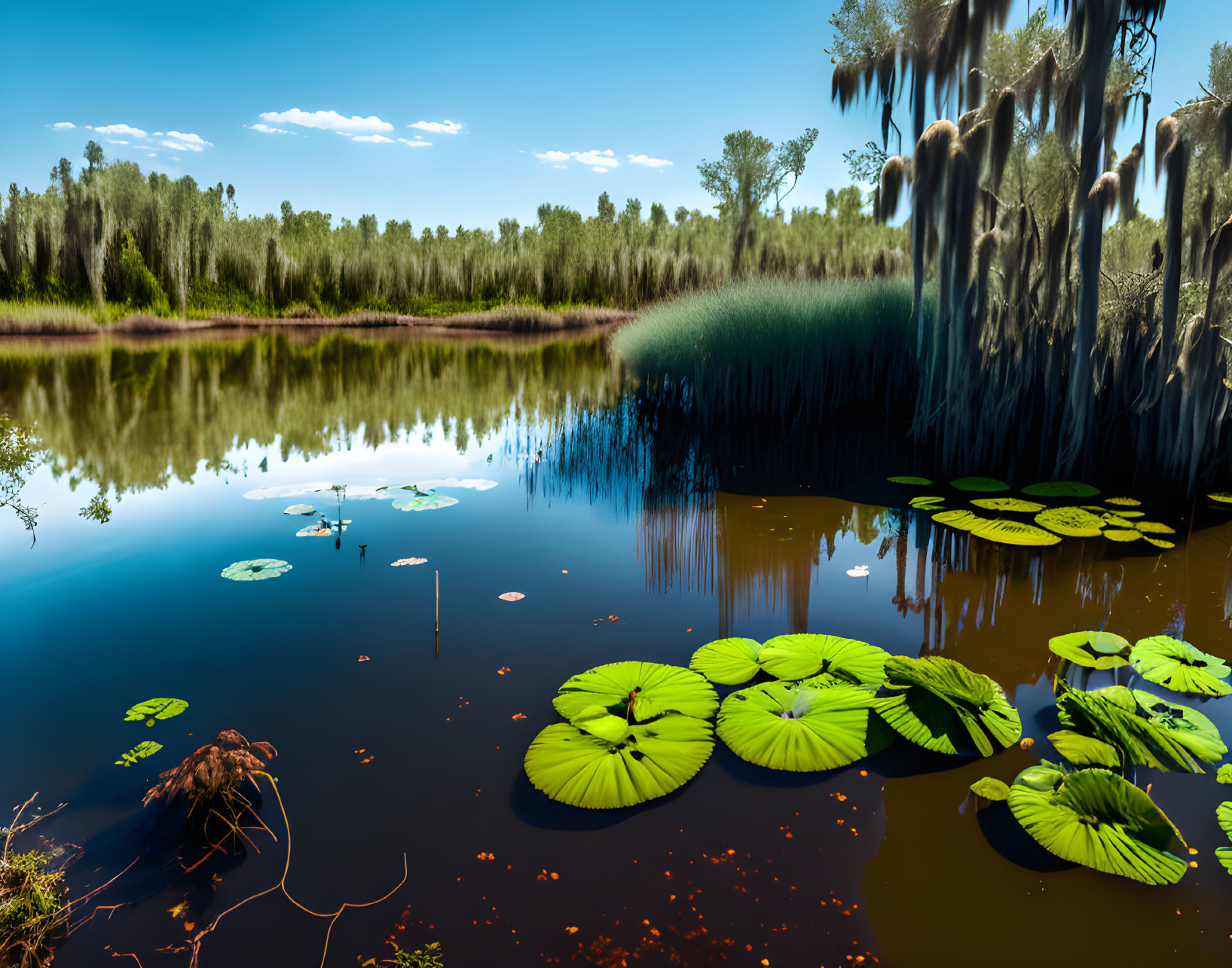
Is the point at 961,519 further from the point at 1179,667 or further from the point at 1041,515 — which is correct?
the point at 1179,667

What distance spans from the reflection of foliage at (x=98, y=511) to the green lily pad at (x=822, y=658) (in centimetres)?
466

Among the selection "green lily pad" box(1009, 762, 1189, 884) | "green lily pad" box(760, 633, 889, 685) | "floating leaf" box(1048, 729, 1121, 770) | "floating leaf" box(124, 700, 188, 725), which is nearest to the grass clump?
"green lily pad" box(760, 633, 889, 685)

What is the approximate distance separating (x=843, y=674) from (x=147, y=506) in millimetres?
5116

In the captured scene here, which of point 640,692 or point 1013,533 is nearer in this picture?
point 640,692

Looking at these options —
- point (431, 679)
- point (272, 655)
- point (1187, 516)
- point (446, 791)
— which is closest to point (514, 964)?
point (446, 791)

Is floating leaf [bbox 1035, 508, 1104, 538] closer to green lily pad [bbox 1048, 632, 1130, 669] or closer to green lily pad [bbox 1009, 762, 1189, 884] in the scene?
green lily pad [bbox 1048, 632, 1130, 669]

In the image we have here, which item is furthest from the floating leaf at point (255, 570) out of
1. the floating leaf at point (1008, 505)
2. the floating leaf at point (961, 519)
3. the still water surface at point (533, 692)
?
the floating leaf at point (1008, 505)

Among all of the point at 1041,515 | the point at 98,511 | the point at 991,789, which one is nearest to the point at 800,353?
the point at 1041,515

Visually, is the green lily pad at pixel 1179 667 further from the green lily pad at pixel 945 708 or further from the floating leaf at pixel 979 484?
the floating leaf at pixel 979 484

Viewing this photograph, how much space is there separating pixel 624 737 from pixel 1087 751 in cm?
149

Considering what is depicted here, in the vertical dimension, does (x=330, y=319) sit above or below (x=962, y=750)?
above

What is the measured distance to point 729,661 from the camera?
9.77 feet

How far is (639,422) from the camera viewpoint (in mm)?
8594

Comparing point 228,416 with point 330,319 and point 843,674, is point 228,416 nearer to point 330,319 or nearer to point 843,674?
point 843,674
